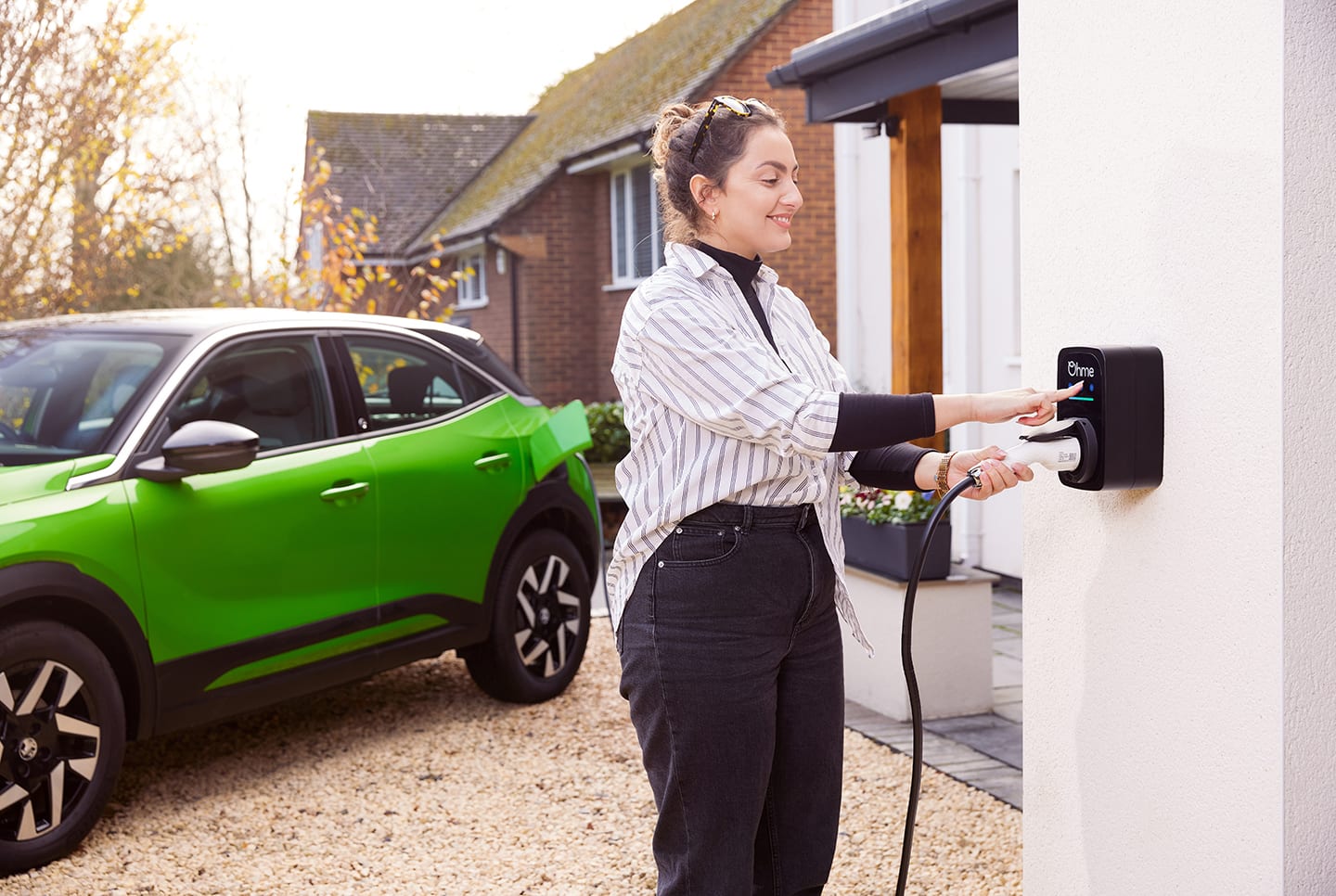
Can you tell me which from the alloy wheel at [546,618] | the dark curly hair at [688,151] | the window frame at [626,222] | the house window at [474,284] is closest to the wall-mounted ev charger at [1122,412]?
the dark curly hair at [688,151]

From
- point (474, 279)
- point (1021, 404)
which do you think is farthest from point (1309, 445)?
point (474, 279)

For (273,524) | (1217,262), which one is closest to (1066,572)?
(1217,262)

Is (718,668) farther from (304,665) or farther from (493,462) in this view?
(493,462)

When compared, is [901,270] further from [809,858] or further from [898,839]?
[809,858]

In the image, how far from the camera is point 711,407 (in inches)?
92.9

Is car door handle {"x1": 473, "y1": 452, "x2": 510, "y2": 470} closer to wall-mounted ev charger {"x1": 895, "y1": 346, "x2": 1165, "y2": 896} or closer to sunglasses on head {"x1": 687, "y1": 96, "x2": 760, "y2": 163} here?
sunglasses on head {"x1": 687, "y1": 96, "x2": 760, "y2": 163}

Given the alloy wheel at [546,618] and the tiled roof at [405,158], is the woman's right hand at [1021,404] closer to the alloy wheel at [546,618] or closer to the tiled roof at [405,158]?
the alloy wheel at [546,618]

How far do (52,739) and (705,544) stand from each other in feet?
8.59

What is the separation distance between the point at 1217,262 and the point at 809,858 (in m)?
1.34

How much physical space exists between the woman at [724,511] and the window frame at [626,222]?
15199 millimetres

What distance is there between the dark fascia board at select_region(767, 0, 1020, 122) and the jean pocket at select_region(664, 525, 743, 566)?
338cm

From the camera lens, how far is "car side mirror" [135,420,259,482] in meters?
4.39

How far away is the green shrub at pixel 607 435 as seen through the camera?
14484 mm

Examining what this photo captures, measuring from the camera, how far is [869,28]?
5.86 m
